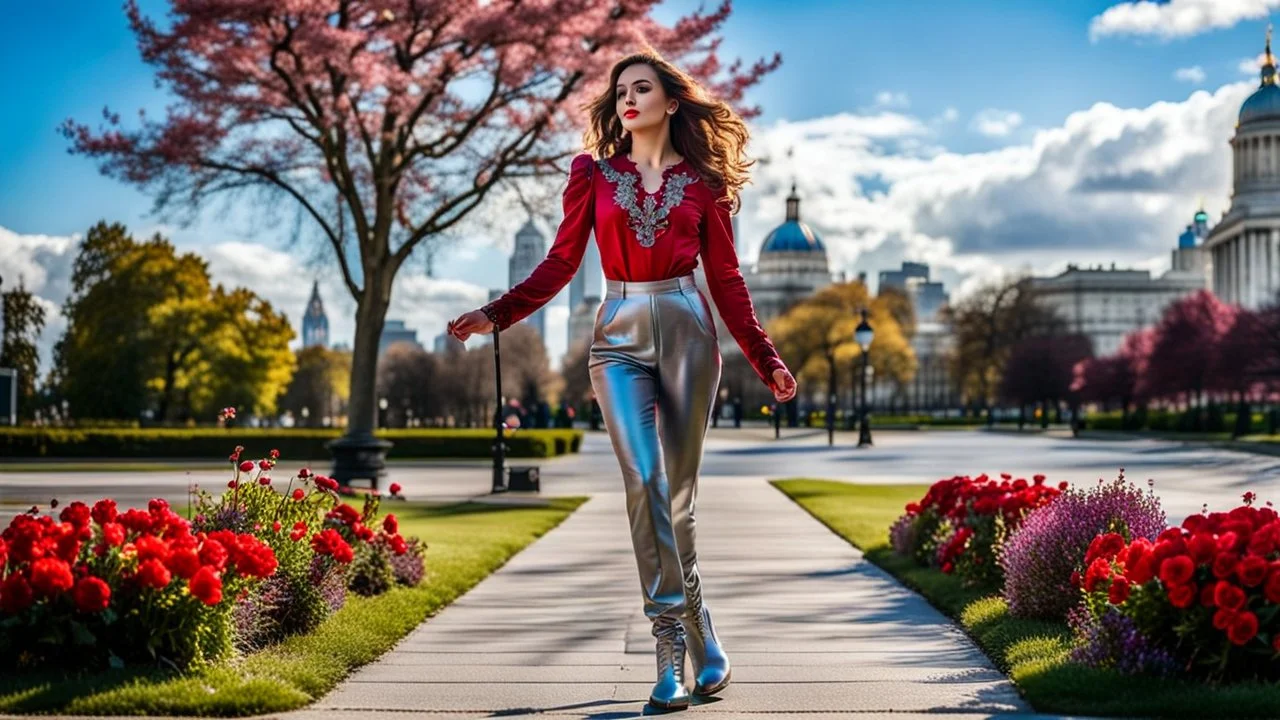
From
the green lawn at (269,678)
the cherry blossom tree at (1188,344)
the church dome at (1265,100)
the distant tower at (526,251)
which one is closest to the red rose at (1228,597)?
the green lawn at (269,678)

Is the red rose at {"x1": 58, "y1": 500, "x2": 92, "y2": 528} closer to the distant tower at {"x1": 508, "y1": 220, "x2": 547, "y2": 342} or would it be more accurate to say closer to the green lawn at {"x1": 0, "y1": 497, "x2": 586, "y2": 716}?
the green lawn at {"x1": 0, "y1": 497, "x2": 586, "y2": 716}

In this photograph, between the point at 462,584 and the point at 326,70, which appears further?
the point at 326,70

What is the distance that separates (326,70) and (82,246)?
129 ft

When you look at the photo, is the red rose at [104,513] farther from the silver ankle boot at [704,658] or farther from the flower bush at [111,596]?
the silver ankle boot at [704,658]

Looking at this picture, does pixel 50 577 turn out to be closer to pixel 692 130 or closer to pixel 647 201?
pixel 647 201

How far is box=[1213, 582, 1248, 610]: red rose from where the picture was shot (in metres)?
6.24

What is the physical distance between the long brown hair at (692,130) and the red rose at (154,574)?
8.25 feet

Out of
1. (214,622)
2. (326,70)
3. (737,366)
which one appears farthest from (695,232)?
(737,366)

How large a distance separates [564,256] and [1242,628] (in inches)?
122

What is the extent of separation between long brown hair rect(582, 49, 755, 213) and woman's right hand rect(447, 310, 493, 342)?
927 mm

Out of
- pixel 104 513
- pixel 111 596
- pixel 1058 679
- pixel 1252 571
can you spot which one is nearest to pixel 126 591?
pixel 111 596

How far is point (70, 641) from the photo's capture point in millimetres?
6625

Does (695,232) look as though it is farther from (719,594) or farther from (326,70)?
(326,70)

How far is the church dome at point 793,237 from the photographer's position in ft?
573
